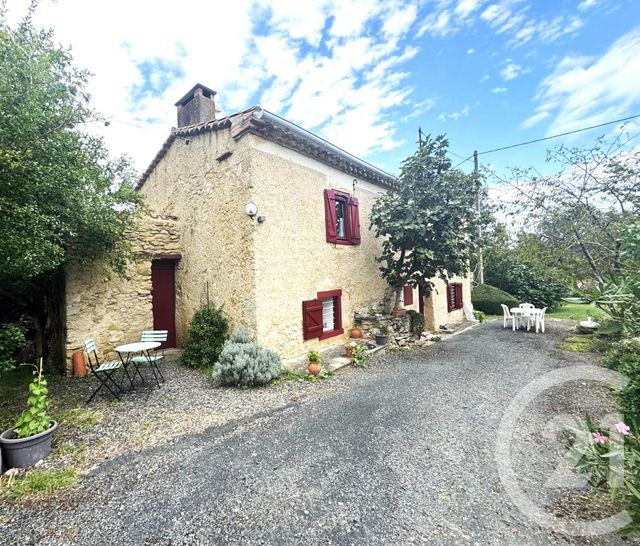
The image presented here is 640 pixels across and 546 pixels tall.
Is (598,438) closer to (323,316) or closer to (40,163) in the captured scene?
(323,316)

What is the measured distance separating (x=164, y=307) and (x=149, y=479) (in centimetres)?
597

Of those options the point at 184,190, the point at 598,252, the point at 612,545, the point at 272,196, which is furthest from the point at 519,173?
the point at 184,190

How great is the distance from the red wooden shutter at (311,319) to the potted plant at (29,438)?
15.8 feet

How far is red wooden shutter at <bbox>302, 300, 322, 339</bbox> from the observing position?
24.0 feet

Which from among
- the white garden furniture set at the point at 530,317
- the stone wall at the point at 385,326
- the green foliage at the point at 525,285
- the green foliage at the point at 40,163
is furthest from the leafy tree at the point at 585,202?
the green foliage at the point at 525,285

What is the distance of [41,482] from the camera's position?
2924 mm

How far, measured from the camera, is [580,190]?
21.1 ft

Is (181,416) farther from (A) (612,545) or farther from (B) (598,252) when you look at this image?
(B) (598,252)

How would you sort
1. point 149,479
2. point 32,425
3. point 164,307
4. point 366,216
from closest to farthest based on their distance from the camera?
point 149,479 < point 32,425 < point 164,307 < point 366,216

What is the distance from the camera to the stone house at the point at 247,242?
648 cm


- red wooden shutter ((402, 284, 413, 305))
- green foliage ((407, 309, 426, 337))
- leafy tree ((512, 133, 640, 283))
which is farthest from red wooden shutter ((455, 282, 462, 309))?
leafy tree ((512, 133, 640, 283))

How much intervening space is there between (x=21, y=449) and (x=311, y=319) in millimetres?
5306

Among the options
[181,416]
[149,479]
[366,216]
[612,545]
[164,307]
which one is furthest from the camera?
[366,216]

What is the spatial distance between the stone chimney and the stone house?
0.03 meters
